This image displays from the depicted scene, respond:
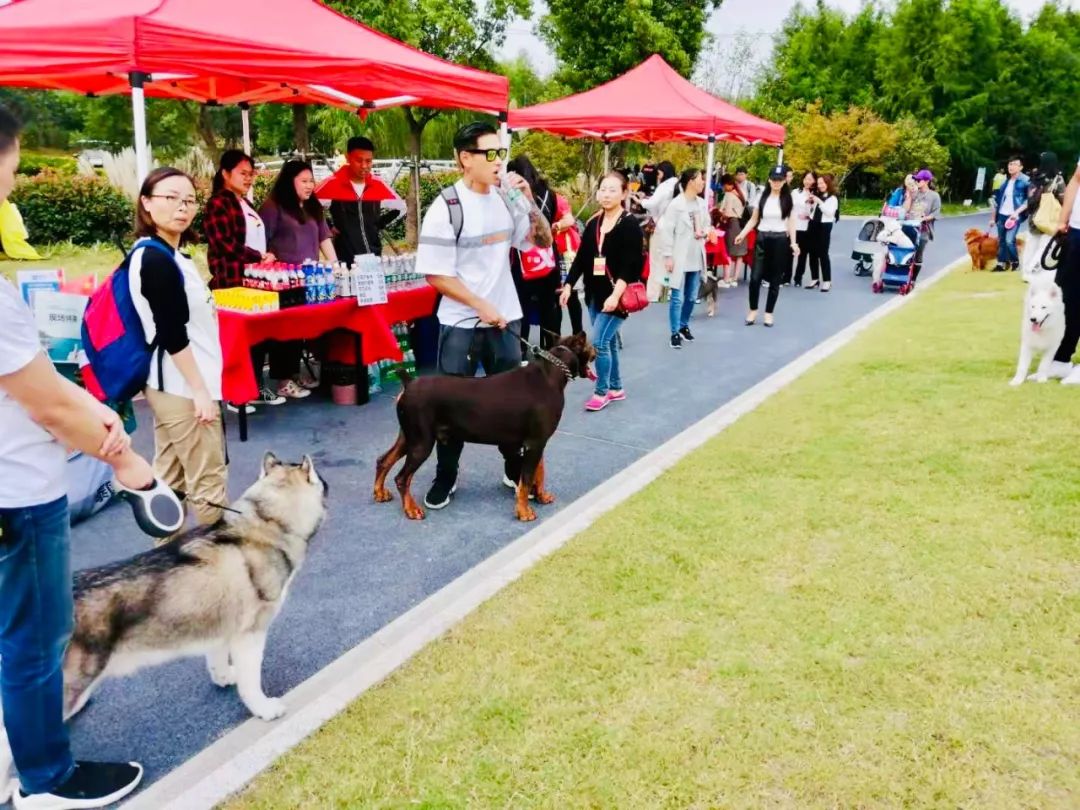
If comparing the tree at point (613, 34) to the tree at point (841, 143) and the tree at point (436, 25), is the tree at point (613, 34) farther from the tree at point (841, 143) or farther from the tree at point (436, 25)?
the tree at point (841, 143)

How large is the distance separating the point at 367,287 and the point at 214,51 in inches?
74.9

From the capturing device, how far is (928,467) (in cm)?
497

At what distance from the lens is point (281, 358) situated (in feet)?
22.0

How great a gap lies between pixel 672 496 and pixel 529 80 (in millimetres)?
46326

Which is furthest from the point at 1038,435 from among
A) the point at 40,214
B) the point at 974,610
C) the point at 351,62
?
the point at 40,214

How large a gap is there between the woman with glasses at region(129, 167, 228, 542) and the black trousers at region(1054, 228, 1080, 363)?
5.99 meters

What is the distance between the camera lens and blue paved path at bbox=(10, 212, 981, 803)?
2.89m

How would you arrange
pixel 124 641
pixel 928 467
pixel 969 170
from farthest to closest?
pixel 969 170 < pixel 928 467 < pixel 124 641

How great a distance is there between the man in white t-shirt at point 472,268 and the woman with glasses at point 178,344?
4.20ft

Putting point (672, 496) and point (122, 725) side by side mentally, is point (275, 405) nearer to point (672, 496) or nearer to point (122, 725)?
point (672, 496)

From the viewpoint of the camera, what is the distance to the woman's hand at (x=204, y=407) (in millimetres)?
3230

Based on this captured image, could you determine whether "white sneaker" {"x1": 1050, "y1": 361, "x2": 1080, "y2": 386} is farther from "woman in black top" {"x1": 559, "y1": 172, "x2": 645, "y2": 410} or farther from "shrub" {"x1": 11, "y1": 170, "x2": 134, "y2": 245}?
"shrub" {"x1": 11, "y1": 170, "x2": 134, "y2": 245}

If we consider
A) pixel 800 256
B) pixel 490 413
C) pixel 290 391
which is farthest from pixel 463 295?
pixel 800 256

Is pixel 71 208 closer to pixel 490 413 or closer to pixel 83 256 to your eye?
pixel 83 256
